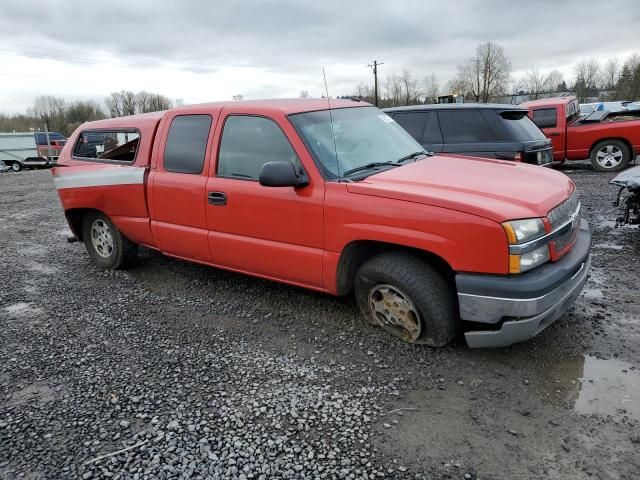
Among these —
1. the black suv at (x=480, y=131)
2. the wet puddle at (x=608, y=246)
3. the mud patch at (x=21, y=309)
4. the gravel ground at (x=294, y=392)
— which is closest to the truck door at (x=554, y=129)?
the black suv at (x=480, y=131)

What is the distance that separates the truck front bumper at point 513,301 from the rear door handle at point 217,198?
212 centimetres

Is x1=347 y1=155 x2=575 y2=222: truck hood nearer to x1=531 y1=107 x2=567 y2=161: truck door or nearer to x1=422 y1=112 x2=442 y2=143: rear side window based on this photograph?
x1=422 y1=112 x2=442 y2=143: rear side window

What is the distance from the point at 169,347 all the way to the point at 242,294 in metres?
1.11

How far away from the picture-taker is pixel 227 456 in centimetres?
258

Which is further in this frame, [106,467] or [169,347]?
[169,347]

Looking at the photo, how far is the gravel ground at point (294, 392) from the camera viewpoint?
2529 millimetres

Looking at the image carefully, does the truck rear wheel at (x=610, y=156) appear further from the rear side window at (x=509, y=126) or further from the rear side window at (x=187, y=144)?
the rear side window at (x=187, y=144)

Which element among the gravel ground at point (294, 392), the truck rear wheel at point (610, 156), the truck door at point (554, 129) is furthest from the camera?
the truck door at point (554, 129)

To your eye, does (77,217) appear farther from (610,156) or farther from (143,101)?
(143,101)

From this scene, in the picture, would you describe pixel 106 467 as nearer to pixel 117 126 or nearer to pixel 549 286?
pixel 549 286

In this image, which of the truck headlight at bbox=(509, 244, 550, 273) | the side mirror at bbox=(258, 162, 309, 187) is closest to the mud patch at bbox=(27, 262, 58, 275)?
the side mirror at bbox=(258, 162, 309, 187)

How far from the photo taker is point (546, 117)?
38.8 ft

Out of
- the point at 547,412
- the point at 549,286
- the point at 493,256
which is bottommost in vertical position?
the point at 547,412

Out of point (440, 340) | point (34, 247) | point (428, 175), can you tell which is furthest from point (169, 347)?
point (34, 247)
